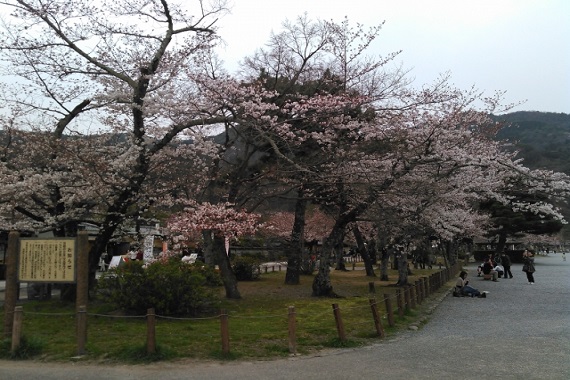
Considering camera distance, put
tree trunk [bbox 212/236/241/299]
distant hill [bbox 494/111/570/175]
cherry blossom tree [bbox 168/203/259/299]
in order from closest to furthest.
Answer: cherry blossom tree [bbox 168/203/259/299] < tree trunk [bbox 212/236/241/299] < distant hill [bbox 494/111/570/175]

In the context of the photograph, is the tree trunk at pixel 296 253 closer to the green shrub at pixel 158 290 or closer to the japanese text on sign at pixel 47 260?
the green shrub at pixel 158 290

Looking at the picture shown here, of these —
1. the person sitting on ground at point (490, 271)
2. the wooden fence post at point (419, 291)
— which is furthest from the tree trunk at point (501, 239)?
the wooden fence post at point (419, 291)

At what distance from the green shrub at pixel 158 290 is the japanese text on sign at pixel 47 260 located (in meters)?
2.44

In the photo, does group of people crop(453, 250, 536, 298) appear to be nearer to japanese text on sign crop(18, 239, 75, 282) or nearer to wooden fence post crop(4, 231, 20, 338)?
japanese text on sign crop(18, 239, 75, 282)

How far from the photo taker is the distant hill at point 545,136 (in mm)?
52250

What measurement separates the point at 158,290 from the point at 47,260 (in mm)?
2746

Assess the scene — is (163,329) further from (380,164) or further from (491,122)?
(491,122)

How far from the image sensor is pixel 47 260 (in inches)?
343

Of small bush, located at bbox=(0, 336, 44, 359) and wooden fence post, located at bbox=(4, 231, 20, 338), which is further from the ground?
wooden fence post, located at bbox=(4, 231, 20, 338)

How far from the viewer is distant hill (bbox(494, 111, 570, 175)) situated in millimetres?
52250

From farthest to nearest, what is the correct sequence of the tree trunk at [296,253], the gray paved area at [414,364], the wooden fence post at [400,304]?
the tree trunk at [296,253] < the wooden fence post at [400,304] < the gray paved area at [414,364]

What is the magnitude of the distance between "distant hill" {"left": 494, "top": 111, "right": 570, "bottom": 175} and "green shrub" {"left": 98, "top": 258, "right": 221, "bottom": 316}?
150ft

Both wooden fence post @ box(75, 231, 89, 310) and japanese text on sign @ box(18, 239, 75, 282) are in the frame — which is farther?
japanese text on sign @ box(18, 239, 75, 282)

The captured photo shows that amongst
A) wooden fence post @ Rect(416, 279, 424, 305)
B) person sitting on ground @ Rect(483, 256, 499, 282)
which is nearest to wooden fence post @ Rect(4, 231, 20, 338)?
wooden fence post @ Rect(416, 279, 424, 305)
